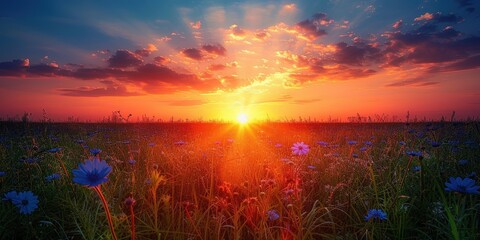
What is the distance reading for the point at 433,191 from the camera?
108 inches

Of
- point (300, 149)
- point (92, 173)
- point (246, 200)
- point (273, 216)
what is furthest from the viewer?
point (300, 149)

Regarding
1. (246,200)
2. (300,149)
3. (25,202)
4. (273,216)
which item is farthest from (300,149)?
(25,202)

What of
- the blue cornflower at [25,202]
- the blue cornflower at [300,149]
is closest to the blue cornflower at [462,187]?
the blue cornflower at [300,149]

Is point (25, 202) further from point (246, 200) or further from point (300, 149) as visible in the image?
point (300, 149)

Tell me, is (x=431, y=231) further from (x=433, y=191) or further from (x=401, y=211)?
(x=433, y=191)

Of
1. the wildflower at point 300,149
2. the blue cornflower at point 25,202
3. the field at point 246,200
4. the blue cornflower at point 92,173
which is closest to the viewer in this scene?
the blue cornflower at point 92,173

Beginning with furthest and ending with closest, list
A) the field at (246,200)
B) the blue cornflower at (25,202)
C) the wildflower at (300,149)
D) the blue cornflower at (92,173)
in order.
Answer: the wildflower at (300,149)
the blue cornflower at (25,202)
the field at (246,200)
the blue cornflower at (92,173)

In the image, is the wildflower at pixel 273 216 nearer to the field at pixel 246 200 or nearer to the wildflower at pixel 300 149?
the field at pixel 246 200

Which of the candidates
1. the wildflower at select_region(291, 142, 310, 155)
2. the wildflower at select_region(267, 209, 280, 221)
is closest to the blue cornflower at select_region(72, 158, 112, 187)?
the wildflower at select_region(267, 209, 280, 221)

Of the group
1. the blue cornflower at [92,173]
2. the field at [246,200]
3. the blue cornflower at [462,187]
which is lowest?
the field at [246,200]

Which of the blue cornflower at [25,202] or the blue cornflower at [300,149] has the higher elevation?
the blue cornflower at [300,149]

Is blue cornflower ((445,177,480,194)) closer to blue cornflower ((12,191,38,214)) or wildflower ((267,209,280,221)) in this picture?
wildflower ((267,209,280,221))

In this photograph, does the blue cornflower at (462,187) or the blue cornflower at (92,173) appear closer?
the blue cornflower at (92,173)

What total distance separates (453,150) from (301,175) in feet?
8.10
